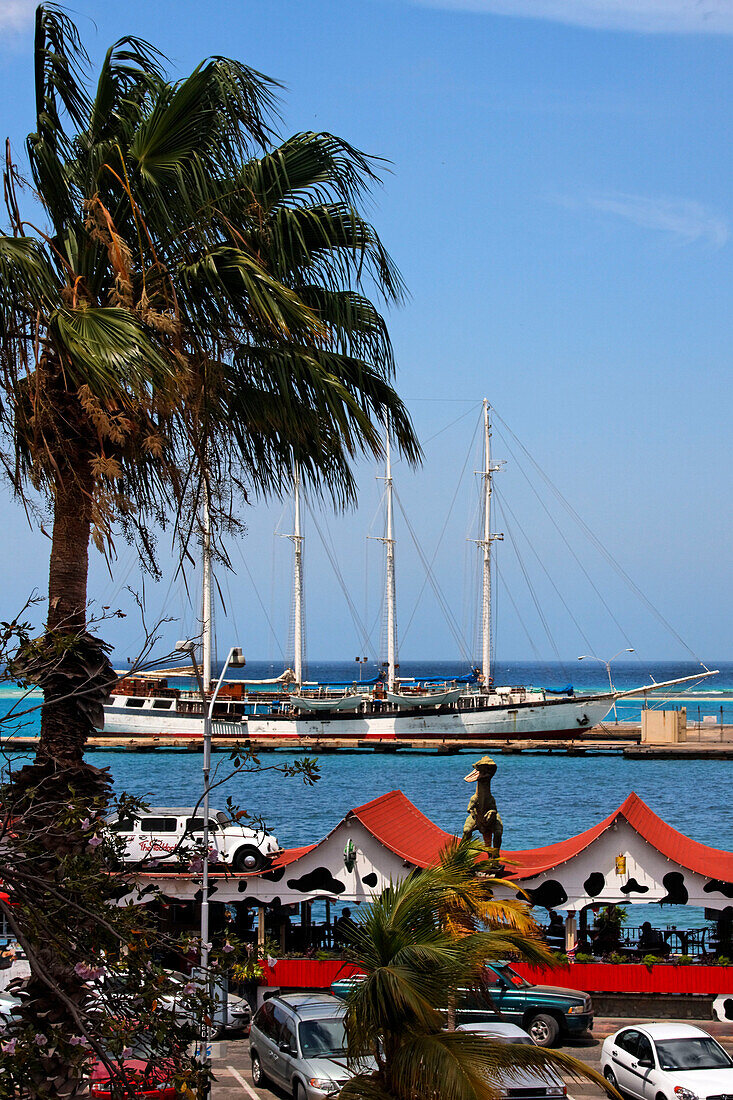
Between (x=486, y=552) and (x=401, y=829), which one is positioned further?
(x=486, y=552)

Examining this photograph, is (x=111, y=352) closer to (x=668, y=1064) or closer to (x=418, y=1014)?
(x=418, y=1014)

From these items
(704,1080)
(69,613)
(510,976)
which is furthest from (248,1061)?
(69,613)

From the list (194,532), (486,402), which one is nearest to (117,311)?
(194,532)

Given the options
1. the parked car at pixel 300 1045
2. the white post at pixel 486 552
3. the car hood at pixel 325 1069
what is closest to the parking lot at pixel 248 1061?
the parked car at pixel 300 1045

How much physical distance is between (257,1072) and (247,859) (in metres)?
8.01

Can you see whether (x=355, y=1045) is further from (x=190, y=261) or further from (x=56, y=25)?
(x=56, y=25)

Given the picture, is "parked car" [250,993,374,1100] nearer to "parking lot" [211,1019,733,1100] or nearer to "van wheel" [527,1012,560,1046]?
"parking lot" [211,1019,733,1100]

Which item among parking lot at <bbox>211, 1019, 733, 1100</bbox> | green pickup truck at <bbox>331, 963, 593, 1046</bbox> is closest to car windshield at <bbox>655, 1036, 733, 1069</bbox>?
parking lot at <bbox>211, 1019, 733, 1100</bbox>

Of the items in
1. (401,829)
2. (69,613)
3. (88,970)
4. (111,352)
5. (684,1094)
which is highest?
(111,352)

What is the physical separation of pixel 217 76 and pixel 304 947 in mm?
18545

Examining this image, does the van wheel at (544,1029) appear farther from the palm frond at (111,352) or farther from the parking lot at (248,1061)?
the palm frond at (111,352)

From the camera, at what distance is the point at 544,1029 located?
18047 millimetres

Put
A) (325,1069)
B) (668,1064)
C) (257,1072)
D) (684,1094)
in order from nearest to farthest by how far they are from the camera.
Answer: (684,1094), (325,1069), (668,1064), (257,1072)

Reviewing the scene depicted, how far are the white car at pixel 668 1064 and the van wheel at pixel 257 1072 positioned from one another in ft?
16.2
